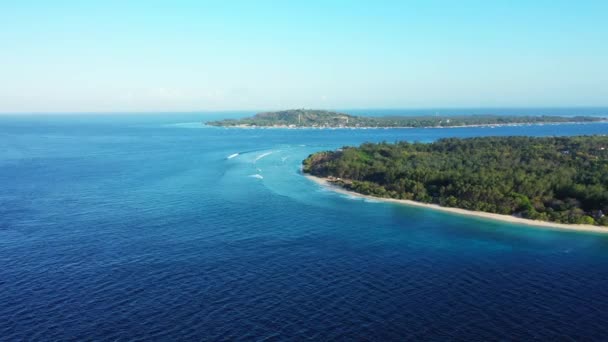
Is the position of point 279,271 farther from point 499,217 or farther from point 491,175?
point 491,175

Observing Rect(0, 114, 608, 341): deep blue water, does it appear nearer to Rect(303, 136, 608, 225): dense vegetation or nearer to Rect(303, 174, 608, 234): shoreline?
Rect(303, 174, 608, 234): shoreline

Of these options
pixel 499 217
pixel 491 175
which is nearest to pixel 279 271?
pixel 499 217

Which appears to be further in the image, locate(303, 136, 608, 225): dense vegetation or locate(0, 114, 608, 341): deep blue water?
locate(303, 136, 608, 225): dense vegetation

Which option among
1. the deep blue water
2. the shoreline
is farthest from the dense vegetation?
the deep blue water

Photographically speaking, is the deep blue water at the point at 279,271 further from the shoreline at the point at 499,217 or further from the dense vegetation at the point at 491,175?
the dense vegetation at the point at 491,175

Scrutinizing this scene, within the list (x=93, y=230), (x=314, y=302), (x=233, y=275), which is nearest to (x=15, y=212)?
(x=93, y=230)

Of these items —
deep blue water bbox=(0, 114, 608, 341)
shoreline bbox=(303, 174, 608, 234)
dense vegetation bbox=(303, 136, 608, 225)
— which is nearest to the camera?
deep blue water bbox=(0, 114, 608, 341)
